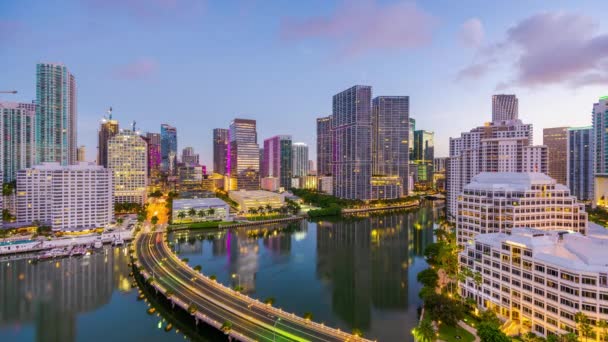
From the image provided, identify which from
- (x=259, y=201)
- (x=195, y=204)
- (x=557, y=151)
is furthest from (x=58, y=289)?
(x=557, y=151)

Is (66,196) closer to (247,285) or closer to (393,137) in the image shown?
(247,285)

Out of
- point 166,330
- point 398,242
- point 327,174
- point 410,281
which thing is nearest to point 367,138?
point 327,174

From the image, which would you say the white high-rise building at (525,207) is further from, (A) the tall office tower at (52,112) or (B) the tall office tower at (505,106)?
(B) the tall office tower at (505,106)

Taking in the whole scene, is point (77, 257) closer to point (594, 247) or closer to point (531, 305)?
point (531, 305)

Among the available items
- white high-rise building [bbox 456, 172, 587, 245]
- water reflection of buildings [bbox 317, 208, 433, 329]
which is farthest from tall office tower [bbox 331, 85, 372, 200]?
white high-rise building [bbox 456, 172, 587, 245]

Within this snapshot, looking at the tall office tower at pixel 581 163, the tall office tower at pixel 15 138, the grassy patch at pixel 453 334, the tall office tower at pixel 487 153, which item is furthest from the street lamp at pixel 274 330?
the tall office tower at pixel 581 163

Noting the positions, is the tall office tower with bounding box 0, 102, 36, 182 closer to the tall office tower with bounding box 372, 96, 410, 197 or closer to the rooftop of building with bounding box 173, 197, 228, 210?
Result: the rooftop of building with bounding box 173, 197, 228, 210

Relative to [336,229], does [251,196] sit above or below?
above
